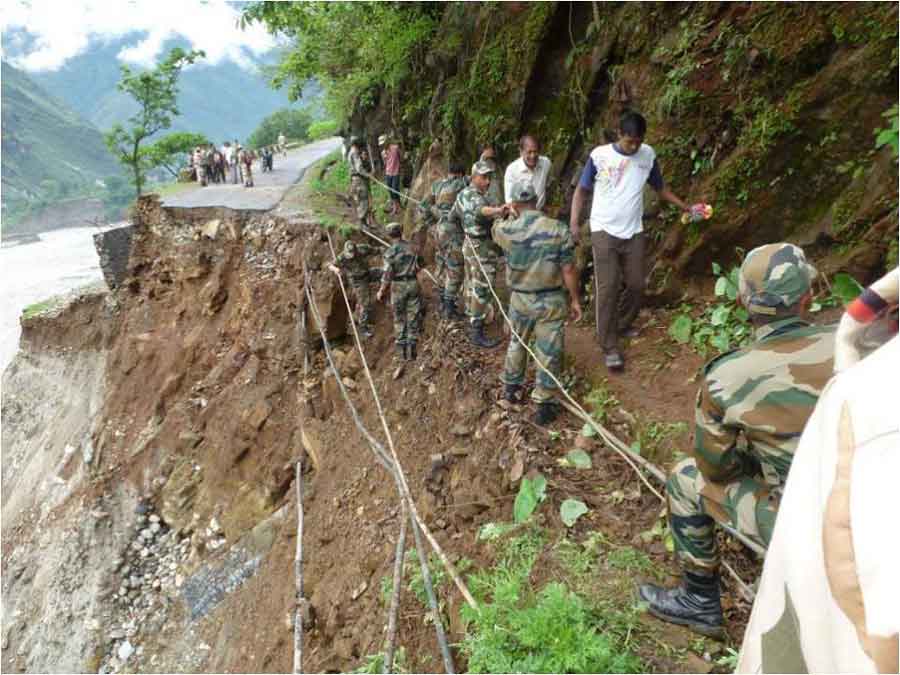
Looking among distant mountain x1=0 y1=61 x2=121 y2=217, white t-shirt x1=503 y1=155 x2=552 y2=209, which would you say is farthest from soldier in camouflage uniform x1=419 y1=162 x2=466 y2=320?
distant mountain x1=0 y1=61 x2=121 y2=217

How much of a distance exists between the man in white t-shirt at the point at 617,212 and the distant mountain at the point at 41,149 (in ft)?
353

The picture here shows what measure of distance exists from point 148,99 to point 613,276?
3365cm

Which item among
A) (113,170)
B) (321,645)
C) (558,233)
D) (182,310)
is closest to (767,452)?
(558,233)

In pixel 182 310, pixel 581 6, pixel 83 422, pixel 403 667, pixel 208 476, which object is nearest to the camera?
pixel 403 667

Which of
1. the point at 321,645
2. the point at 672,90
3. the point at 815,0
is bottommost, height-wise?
the point at 321,645

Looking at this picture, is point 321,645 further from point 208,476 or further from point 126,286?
point 126,286

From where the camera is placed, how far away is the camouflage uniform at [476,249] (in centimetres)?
579

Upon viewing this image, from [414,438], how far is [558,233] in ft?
9.65

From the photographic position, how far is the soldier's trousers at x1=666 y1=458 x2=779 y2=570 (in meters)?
2.27

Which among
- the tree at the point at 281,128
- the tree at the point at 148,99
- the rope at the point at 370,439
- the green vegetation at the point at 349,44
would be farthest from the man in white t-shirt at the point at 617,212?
the tree at the point at 281,128

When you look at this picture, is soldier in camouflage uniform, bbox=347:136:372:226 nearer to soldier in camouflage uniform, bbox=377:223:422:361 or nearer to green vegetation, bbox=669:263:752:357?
soldier in camouflage uniform, bbox=377:223:422:361

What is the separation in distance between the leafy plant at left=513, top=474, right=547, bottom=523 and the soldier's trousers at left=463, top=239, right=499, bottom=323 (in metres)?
2.64

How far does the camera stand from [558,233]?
4.35 metres

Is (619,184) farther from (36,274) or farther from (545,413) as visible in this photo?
(36,274)
